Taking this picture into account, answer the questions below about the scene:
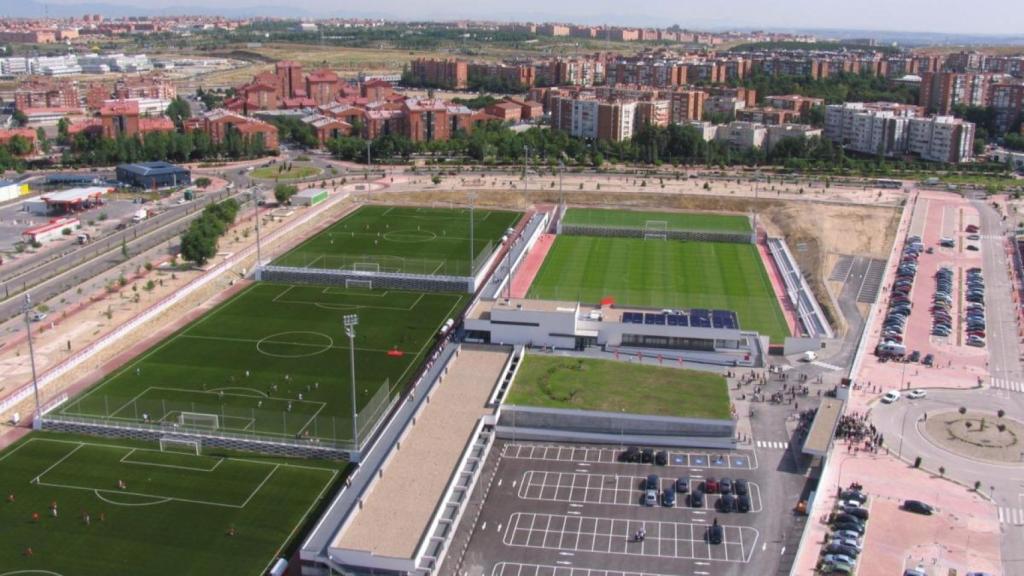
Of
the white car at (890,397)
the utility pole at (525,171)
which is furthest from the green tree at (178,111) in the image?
the white car at (890,397)

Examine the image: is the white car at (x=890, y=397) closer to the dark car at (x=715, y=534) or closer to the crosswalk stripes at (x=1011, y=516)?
the crosswalk stripes at (x=1011, y=516)

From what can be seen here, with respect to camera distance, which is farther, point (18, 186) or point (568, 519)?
point (18, 186)

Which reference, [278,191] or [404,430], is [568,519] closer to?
[404,430]

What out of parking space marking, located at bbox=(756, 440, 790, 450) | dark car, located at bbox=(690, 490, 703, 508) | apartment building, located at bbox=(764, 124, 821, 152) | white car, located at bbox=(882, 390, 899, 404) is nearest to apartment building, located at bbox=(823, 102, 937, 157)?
apartment building, located at bbox=(764, 124, 821, 152)

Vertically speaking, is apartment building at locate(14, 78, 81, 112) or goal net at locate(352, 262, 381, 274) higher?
apartment building at locate(14, 78, 81, 112)

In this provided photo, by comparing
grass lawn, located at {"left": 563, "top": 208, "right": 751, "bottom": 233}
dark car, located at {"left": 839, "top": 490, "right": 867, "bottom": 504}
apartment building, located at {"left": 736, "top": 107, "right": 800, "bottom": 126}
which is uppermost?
apartment building, located at {"left": 736, "top": 107, "right": 800, "bottom": 126}

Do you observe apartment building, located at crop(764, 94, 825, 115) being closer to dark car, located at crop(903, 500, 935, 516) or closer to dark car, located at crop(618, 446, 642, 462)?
dark car, located at crop(618, 446, 642, 462)

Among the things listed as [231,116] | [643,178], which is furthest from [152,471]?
[231,116]
